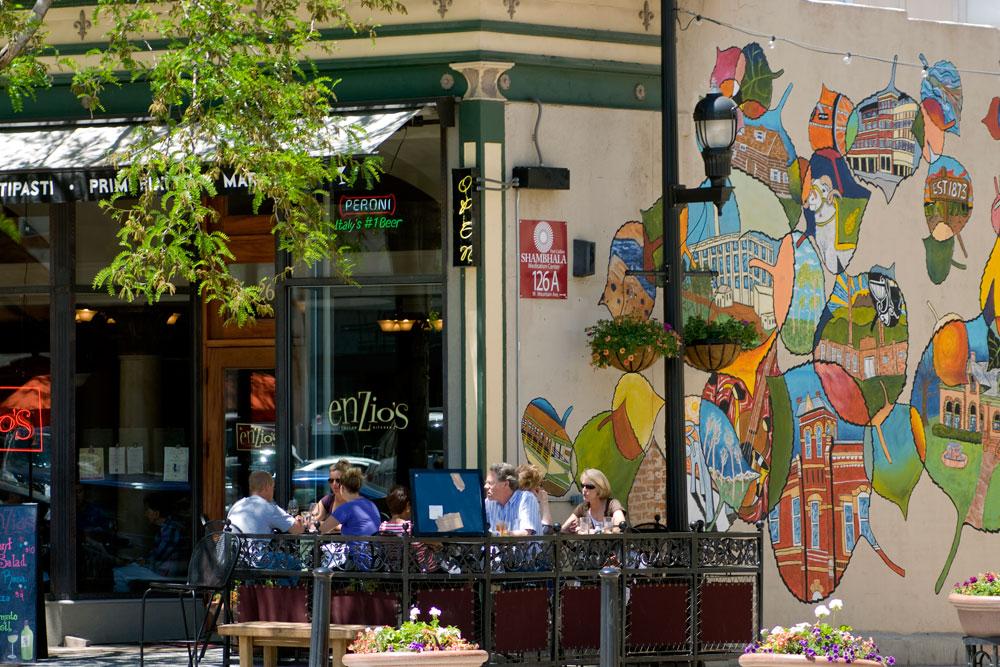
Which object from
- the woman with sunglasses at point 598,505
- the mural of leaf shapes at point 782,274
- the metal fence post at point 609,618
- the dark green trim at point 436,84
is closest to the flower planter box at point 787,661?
the metal fence post at point 609,618

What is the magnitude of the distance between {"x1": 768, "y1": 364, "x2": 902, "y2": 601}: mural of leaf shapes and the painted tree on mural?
458 centimetres

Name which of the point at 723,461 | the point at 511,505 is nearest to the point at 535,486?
the point at 511,505

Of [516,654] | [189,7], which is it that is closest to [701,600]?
[516,654]

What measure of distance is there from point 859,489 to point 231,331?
5832 mm

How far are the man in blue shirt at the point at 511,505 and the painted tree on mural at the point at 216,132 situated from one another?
186 centimetres

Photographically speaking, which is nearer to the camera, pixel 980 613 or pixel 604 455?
pixel 980 613

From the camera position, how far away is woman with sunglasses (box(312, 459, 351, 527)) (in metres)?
12.0

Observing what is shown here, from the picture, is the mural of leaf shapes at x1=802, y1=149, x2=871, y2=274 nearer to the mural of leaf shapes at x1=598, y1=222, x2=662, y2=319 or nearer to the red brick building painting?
the red brick building painting

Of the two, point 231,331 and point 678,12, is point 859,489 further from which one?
point 231,331

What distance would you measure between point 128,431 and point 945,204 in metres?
7.79

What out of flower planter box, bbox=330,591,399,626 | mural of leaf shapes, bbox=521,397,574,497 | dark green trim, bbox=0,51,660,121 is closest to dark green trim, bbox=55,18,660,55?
dark green trim, bbox=0,51,660,121

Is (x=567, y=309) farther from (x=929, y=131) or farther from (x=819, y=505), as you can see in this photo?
(x=929, y=131)

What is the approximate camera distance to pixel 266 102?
11070 mm

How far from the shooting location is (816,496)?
554 inches
